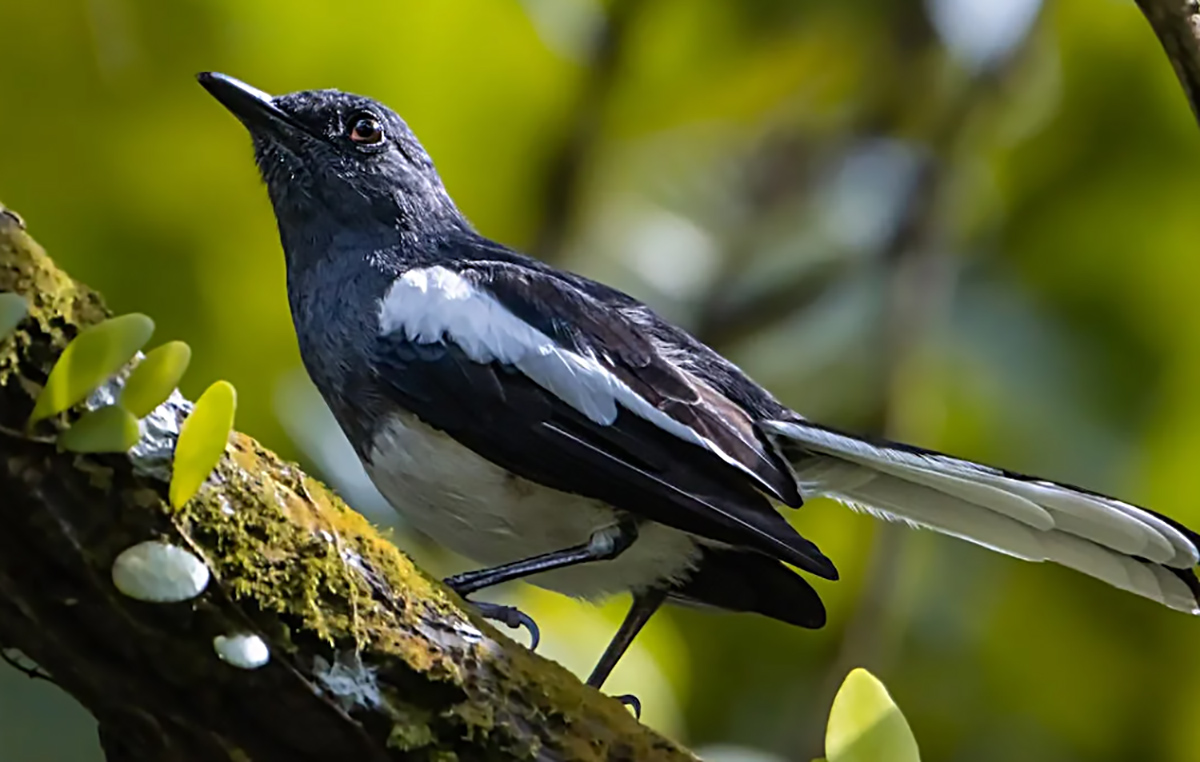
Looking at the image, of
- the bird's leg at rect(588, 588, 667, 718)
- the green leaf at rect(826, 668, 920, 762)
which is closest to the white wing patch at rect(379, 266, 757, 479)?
the bird's leg at rect(588, 588, 667, 718)

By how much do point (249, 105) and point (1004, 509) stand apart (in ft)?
5.02

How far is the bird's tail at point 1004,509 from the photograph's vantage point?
221cm

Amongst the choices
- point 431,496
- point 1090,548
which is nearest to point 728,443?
point 431,496

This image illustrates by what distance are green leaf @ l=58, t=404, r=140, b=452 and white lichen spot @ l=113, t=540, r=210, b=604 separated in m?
0.11

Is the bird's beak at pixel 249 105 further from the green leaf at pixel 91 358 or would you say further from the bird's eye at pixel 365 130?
the green leaf at pixel 91 358

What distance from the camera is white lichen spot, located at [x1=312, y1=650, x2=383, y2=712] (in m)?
1.48

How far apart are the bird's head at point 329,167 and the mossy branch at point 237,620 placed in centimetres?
110

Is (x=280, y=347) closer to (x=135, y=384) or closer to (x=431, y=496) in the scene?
(x=431, y=496)

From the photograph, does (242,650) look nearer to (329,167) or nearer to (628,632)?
(628,632)

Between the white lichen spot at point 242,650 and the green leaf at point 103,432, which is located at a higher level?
the green leaf at point 103,432

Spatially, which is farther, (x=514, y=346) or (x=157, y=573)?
(x=514, y=346)

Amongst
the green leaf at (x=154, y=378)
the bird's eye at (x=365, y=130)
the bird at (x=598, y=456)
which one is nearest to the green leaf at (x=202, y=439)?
the green leaf at (x=154, y=378)

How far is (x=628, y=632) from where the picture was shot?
2.48 meters

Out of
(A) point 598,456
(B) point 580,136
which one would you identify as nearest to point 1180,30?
(A) point 598,456
